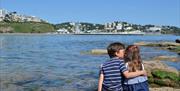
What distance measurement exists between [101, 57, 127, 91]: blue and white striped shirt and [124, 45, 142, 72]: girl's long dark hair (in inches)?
8.1

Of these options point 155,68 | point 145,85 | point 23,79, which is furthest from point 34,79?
point 145,85

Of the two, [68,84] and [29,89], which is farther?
[68,84]

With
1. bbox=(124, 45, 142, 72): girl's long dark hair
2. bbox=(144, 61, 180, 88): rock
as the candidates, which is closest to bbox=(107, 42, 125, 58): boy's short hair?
bbox=(124, 45, 142, 72): girl's long dark hair

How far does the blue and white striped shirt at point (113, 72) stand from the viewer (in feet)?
25.6

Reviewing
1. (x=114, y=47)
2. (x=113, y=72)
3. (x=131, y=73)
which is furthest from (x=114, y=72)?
(x=114, y=47)

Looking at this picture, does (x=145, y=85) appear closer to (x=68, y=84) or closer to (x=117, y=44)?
(x=117, y=44)

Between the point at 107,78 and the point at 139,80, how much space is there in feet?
2.17

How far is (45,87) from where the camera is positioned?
2112cm

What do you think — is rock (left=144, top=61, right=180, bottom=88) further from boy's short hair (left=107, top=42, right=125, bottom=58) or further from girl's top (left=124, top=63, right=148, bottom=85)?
boy's short hair (left=107, top=42, right=125, bottom=58)

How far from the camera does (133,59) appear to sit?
8.02 meters

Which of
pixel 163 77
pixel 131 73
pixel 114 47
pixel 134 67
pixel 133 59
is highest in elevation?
pixel 114 47

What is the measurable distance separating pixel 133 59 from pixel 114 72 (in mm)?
469

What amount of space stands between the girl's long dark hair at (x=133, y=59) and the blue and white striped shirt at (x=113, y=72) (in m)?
0.21

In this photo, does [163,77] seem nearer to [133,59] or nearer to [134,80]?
[134,80]
